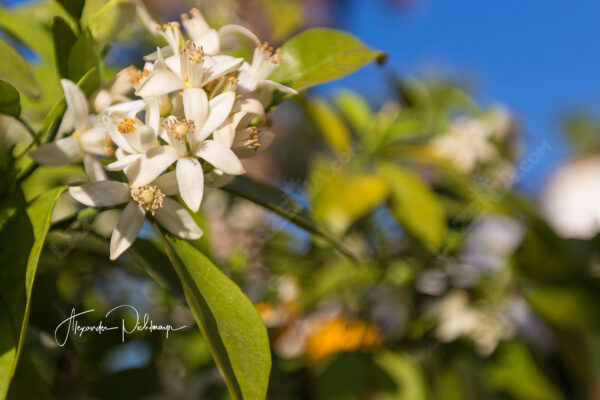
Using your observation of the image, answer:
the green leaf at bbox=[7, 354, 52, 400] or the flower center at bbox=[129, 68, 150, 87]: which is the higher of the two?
the flower center at bbox=[129, 68, 150, 87]

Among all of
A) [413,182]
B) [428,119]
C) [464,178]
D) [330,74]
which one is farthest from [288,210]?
[428,119]

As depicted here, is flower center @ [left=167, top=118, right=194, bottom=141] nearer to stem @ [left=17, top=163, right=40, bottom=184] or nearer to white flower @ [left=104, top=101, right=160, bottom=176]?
white flower @ [left=104, top=101, right=160, bottom=176]

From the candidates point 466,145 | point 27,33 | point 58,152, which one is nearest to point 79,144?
point 58,152

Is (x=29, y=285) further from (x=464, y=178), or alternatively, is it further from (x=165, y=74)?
(x=464, y=178)

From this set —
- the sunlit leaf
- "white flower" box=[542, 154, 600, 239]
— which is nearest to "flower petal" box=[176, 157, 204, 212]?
the sunlit leaf

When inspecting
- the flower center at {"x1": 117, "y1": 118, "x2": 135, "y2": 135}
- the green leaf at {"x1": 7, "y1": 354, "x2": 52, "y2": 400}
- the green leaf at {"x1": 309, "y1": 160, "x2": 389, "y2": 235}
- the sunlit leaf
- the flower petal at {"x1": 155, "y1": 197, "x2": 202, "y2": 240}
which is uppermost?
the flower center at {"x1": 117, "y1": 118, "x2": 135, "y2": 135}

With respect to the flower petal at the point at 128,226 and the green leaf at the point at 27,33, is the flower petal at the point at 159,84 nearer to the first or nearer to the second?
the flower petal at the point at 128,226

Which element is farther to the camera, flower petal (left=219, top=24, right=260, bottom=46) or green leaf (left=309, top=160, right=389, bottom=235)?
green leaf (left=309, top=160, right=389, bottom=235)
